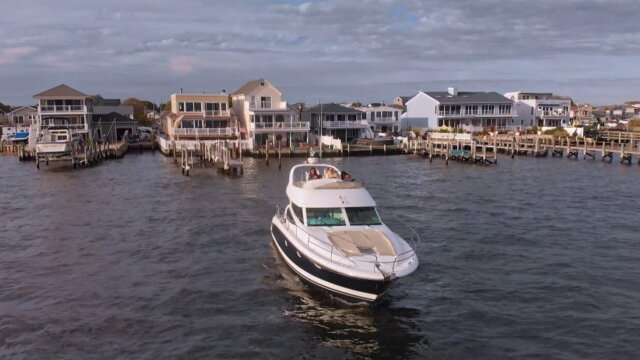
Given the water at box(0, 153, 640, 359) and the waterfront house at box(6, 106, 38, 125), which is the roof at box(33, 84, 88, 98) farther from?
the water at box(0, 153, 640, 359)

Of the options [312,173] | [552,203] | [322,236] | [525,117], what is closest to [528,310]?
[322,236]

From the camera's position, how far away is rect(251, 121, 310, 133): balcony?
7281 cm

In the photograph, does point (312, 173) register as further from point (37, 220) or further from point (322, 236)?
point (37, 220)

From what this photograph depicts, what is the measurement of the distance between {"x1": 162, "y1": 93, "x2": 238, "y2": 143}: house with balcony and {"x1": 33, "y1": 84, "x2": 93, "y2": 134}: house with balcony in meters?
12.6

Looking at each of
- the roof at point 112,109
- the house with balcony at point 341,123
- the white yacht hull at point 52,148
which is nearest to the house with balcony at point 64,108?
the white yacht hull at point 52,148

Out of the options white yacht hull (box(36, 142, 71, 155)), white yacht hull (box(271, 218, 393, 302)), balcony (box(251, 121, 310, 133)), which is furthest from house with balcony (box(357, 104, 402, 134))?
white yacht hull (box(271, 218, 393, 302))

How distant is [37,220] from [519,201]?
105 ft

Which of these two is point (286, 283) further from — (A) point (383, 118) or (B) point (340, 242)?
(A) point (383, 118)

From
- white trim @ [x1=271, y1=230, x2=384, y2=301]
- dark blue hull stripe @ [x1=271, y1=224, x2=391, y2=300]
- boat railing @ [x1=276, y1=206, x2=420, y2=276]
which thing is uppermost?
boat railing @ [x1=276, y1=206, x2=420, y2=276]

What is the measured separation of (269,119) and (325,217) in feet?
182

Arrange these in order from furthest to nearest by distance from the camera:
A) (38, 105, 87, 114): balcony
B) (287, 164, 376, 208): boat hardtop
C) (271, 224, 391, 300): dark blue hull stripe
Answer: (38, 105, 87, 114): balcony → (287, 164, 376, 208): boat hardtop → (271, 224, 391, 300): dark blue hull stripe

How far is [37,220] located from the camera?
3350cm

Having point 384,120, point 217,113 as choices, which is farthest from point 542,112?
point 217,113

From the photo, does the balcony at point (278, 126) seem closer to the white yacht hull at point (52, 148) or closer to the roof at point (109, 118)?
the white yacht hull at point (52, 148)
